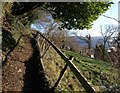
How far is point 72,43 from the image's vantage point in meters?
79.2

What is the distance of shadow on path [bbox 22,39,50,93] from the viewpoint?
410 inches

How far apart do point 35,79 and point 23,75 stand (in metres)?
0.46

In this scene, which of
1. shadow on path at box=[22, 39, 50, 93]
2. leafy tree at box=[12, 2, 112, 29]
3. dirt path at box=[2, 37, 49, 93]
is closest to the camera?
dirt path at box=[2, 37, 49, 93]

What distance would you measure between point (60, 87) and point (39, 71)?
1.49 metres

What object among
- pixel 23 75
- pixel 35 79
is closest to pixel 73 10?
pixel 35 79

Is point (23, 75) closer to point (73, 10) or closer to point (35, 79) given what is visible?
point (35, 79)

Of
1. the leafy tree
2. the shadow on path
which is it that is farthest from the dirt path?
the leafy tree

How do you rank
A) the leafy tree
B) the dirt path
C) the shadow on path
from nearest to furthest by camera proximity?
1. the dirt path
2. the shadow on path
3. the leafy tree

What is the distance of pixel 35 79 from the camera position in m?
11.5

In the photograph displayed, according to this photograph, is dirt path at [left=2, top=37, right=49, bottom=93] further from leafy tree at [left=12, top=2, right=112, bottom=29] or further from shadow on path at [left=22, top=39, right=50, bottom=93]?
leafy tree at [left=12, top=2, right=112, bottom=29]

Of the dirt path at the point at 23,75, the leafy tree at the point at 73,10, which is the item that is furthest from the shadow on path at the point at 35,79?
the leafy tree at the point at 73,10

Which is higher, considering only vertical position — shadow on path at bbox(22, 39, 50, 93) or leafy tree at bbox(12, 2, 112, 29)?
leafy tree at bbox(12, 2, 112, 29)

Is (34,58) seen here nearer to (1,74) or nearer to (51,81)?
(51,81)

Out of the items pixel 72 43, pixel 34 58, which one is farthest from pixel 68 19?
pixel 72 43
